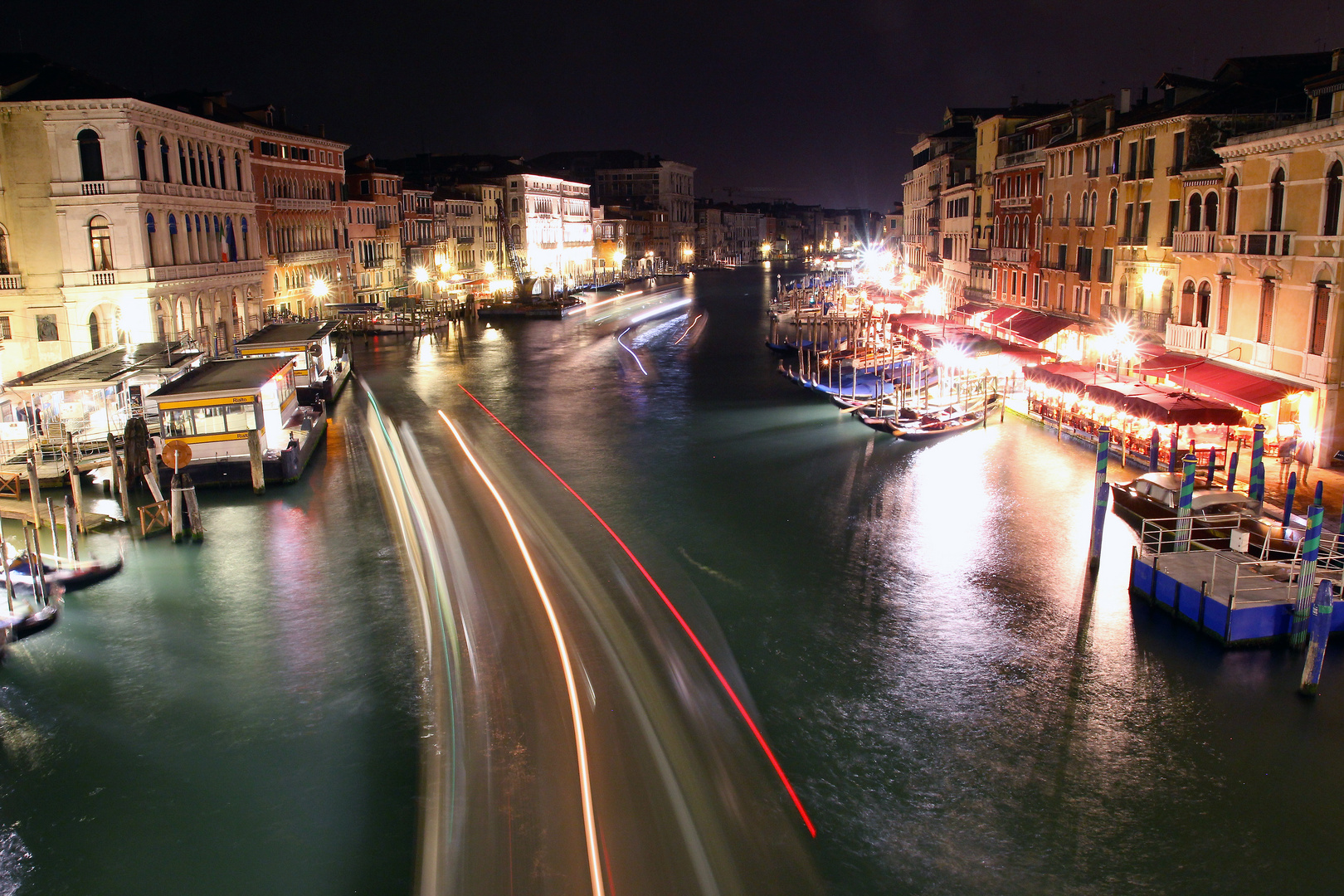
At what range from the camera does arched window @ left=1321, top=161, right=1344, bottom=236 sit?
20031mm

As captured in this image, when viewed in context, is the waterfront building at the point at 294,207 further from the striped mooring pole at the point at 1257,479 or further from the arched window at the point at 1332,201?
the arched window at the point at 1332,201

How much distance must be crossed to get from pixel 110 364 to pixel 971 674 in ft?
84.8

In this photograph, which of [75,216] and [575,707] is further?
[75,216]

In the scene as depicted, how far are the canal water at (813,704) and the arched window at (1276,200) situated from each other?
293 inches

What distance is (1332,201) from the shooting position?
20.3m

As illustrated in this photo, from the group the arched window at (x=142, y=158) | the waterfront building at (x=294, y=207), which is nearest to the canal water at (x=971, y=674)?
the arched window at (x=142, y=158)

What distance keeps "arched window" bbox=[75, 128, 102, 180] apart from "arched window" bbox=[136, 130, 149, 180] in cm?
119

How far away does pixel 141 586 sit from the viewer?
1720cm

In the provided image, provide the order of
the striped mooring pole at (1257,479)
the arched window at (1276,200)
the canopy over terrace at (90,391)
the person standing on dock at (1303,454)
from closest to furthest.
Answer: the striped mooring pole at (1257,479) → the person standing on dock at (1303,454) → the arched window at (1276,200) → the canopy over terrace at (90,391)

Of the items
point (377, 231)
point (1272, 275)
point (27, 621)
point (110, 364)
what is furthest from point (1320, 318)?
point (377, 231)

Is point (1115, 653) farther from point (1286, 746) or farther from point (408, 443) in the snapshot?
point (408, 443)

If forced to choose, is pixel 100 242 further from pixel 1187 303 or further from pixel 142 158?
pixel 1187 303

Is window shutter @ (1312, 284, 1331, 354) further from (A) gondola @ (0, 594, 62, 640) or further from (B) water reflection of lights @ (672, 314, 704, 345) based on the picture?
(B) water reflection of lights @ (672, 314, 704, 345)

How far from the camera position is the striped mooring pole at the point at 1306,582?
44.0 ft
